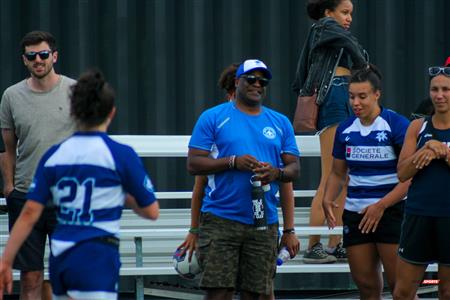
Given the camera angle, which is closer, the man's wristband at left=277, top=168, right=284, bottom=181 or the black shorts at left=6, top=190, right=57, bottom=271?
the man's wristband at left=277, top=168, right=284, bottom=181

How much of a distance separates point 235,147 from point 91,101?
5.16 feet

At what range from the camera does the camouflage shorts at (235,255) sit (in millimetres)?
6621

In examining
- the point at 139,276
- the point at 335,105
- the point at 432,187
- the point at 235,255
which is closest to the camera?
the point at 432,187

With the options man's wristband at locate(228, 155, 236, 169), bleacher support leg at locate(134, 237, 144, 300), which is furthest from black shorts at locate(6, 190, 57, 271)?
man's wristband at locate(228, 155, 236, 169)

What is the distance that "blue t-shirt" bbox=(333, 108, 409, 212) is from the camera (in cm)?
Answer: 691

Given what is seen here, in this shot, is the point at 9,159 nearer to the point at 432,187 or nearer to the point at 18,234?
the point at 18,234

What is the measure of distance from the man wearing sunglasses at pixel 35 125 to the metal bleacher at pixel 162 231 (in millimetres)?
888

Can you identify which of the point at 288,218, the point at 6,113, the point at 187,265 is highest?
the point at 6,113

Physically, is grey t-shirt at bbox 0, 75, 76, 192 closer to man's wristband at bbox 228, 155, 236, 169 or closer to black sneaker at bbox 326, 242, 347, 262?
man's wristband at bbox 228, 155, 236, 169

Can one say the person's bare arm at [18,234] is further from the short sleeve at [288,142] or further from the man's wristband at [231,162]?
the short sleeve at [288,142]

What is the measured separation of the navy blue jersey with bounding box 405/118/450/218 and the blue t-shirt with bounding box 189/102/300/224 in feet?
2.61

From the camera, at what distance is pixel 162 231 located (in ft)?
26.0

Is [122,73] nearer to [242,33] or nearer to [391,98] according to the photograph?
[242,33]

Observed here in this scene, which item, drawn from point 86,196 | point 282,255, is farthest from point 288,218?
point 86,196
